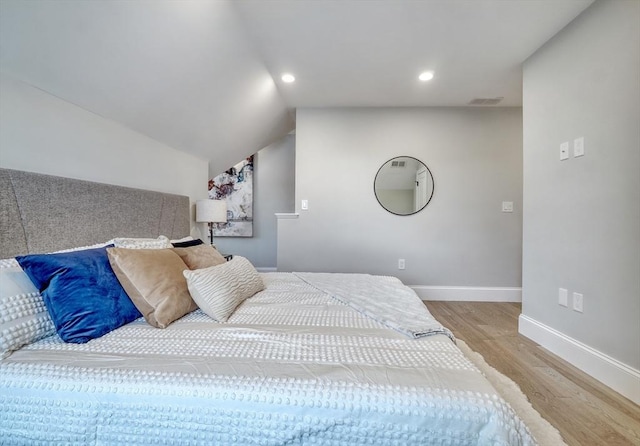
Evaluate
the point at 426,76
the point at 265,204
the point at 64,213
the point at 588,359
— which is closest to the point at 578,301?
the point at 588,359

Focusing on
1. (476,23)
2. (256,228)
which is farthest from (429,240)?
(256,228)

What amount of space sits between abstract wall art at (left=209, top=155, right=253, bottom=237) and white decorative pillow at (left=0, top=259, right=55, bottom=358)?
358cm

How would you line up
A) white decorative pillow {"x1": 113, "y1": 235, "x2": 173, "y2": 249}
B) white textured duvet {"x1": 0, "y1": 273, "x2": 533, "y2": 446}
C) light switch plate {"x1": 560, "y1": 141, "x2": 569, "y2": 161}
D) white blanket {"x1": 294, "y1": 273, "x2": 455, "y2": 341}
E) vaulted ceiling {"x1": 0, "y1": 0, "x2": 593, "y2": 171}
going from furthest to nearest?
light switch plate {"x1": 560, "y1": 141, "x2": 569, "y2": 161}, white decorative pillow {"x1": 113, "y1": 235, "x2": 173, "y2": 249}, vaulted ceiling {"x1": 0, "y1": 0, "x2": 593, "y2": 171}, white blanket {"x1": 294, "y1": 273, "x2": 455, "y2": 341}, white textured duvet {"x1": 0, "y1": 273, "x2": 533, "y2": 446}

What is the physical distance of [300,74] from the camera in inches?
106

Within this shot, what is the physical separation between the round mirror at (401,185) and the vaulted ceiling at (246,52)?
2.57ft

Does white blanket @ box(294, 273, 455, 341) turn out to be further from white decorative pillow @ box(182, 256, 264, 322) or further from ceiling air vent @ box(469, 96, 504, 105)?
ceiling air vent @ box(469, 96, 504, 105)

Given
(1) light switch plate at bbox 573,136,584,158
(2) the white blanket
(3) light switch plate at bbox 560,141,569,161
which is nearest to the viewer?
(2) the white blanket

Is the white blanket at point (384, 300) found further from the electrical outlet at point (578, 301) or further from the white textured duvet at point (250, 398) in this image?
the electrical outlet at point (578, 301)

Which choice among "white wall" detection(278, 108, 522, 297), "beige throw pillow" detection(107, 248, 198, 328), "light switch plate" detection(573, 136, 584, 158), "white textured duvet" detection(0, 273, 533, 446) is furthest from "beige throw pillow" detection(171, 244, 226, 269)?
"light switch plate" detection(573, 136, 584, 158)

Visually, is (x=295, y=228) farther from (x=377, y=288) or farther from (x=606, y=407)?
(x=606, y=407)

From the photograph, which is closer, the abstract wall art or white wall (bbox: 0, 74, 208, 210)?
white wall (bbox: 0, 74, 208, 210)

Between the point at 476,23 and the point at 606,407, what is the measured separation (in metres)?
2.54

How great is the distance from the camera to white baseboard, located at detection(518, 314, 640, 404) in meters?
1.53

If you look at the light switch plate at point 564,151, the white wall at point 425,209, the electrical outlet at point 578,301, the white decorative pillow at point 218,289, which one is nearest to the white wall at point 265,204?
the white wall at point 425,209
